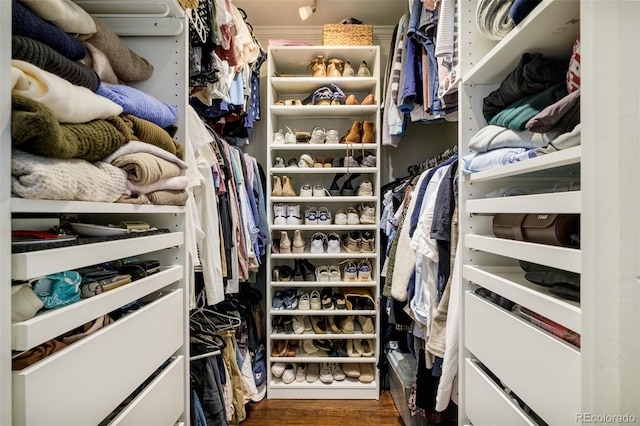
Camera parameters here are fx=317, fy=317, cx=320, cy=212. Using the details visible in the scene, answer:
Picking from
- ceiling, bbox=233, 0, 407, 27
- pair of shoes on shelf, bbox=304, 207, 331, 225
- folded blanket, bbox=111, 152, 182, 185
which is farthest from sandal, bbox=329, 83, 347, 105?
folded blanket, bbox=111, 152, 182, 185

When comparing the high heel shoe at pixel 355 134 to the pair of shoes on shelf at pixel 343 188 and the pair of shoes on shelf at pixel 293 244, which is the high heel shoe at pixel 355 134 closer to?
the pair of shoes on shelf at pixel 343 188

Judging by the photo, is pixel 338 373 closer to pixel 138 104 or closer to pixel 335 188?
pixel 335 188

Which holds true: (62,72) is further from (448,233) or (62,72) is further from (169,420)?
(448,233)

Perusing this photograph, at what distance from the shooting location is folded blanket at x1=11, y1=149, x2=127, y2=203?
0.44 metres

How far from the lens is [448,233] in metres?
1.09

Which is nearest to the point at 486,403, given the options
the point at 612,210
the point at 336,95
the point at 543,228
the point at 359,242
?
the point at 543,228

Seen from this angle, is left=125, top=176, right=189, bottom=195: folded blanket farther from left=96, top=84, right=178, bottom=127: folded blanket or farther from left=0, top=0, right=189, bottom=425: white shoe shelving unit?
left=96, top=84, right=178, bottom=127: folded blanket

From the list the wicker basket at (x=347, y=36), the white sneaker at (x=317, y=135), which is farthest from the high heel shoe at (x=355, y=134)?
the wicker basket at (x=347, y=36)

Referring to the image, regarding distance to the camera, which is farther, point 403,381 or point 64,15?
point 403,381

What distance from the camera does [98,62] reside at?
724 mm

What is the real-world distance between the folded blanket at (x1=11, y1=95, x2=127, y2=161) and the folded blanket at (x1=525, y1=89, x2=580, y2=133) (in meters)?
0.84

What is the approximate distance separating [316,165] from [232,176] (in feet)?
2.02

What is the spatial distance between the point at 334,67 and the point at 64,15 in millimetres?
1590

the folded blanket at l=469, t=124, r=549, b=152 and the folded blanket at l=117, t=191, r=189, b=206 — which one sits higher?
the folded blanket at l=469, t=124, r=549, b=152
